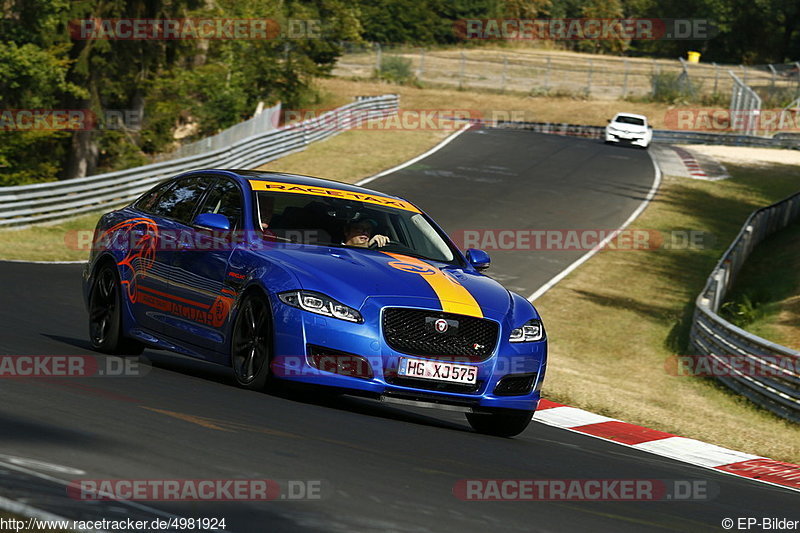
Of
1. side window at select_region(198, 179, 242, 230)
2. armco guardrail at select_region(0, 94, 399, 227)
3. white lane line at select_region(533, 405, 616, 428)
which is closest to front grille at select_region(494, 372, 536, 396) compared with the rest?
white lane line at select_region(533, 405, 616, 428)

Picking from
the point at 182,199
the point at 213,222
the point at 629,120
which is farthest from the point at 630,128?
the point at 213,222

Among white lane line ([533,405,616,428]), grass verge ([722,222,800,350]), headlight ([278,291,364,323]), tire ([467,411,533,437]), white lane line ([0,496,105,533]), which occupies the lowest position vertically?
grass verge ([722,222,800,350])

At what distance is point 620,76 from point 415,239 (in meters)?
75.8

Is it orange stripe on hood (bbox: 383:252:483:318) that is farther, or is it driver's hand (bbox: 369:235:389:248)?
driver's hand (bbox: 369:235:389:248)

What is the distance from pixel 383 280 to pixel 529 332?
1173 millimetres

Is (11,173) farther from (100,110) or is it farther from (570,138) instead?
(570,138)

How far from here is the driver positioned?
9367 mm

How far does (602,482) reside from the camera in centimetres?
717

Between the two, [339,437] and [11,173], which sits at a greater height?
[339,437]

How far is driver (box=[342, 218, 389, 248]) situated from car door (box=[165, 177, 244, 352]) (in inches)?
32.6

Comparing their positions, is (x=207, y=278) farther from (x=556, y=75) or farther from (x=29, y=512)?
(x=556, y=75)

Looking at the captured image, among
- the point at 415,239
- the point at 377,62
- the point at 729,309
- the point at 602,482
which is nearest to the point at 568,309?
the point at 729,309

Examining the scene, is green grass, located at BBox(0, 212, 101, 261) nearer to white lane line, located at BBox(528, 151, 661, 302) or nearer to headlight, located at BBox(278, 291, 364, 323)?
white lane line, located at BBox(528, 151, 661, 302)

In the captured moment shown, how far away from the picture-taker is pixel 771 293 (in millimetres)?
22750
